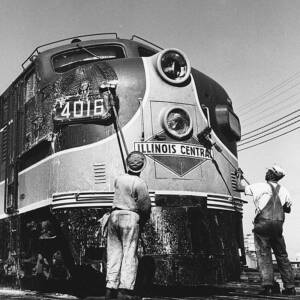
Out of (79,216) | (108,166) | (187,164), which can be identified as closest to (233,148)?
(187,164)

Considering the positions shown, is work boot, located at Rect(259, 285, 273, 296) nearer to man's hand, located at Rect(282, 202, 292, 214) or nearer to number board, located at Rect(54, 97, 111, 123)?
man's hand, located at Rect(282, 202, 292, 214)

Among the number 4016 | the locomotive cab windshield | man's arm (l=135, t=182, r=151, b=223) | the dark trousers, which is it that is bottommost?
the dark trousers

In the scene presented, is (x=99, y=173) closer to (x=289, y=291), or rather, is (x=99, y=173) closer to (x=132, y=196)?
(x=132, y=196)

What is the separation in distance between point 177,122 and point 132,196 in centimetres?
197

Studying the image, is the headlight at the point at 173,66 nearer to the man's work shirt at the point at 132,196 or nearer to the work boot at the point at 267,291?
the man's work shirt at the point at 132,196

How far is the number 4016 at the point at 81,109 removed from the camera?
580 cm

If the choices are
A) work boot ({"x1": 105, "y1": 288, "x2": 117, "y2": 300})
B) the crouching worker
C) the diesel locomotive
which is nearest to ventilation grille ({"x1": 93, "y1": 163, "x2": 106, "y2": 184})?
the diesel locomotive

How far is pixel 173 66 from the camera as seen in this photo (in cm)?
628

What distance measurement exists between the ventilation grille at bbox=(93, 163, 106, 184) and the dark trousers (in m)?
1.78

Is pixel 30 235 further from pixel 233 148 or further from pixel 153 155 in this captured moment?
pixel 233 148

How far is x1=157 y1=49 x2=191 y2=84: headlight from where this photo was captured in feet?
20.2

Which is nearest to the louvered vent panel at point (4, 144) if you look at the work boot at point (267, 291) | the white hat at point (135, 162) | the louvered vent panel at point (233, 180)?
the louvered vent panel at point (233, 180)

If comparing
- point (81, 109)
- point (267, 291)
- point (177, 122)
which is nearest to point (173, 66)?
point (177, 122)

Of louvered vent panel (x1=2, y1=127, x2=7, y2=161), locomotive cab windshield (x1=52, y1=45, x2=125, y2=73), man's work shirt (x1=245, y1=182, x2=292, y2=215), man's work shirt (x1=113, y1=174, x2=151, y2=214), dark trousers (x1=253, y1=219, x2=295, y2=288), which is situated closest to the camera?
man's work shirt (x1=113, y1=174, x2=151, y2=214)
